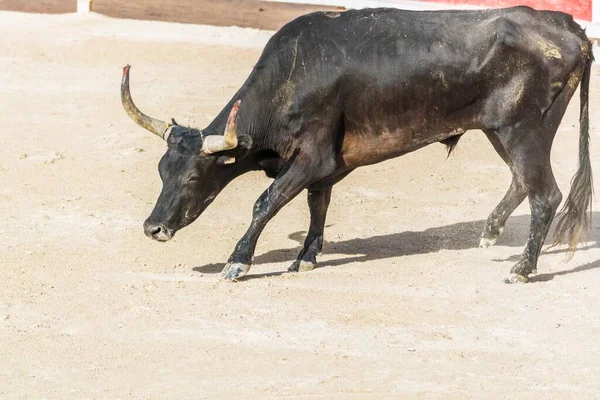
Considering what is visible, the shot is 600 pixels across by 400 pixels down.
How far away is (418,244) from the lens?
1145 centimetres

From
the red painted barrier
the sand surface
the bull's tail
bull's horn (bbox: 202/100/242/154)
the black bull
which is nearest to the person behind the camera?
bull's horn (bbox: 202/100/242/154)

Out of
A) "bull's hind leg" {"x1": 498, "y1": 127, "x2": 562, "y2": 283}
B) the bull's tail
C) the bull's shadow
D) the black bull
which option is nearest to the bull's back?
the black bull

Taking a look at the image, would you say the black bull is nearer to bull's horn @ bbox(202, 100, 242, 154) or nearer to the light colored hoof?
bull's horn @ bbox(202, 100, 242, 154)

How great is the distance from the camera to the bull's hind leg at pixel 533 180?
33.8 feet

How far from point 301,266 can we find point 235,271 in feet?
2.33

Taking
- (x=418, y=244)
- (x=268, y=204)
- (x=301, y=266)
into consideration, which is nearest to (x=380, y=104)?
(x=268, y=204)

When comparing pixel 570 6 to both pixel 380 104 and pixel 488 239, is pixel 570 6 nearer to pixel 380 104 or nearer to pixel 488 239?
pixel 488 239

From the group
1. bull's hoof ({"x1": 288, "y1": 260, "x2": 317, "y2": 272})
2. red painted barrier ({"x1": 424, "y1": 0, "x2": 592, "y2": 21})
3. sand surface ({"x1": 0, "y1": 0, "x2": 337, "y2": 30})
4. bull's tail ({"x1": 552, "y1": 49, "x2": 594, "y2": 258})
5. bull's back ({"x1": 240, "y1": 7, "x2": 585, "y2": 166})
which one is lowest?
sand surface ({"x1": 0, "y1": 0, "x2": 337, "y2": 30})

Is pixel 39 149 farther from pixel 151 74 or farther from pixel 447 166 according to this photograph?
pixel 447 166

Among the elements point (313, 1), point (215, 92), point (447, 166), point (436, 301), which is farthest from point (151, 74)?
point (436, 301)

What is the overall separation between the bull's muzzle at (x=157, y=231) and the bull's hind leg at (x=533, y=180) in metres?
2.66

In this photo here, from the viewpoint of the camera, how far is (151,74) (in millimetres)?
16219

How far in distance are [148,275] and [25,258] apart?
105 centimetres

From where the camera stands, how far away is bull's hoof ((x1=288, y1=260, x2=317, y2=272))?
1058 centimetres
